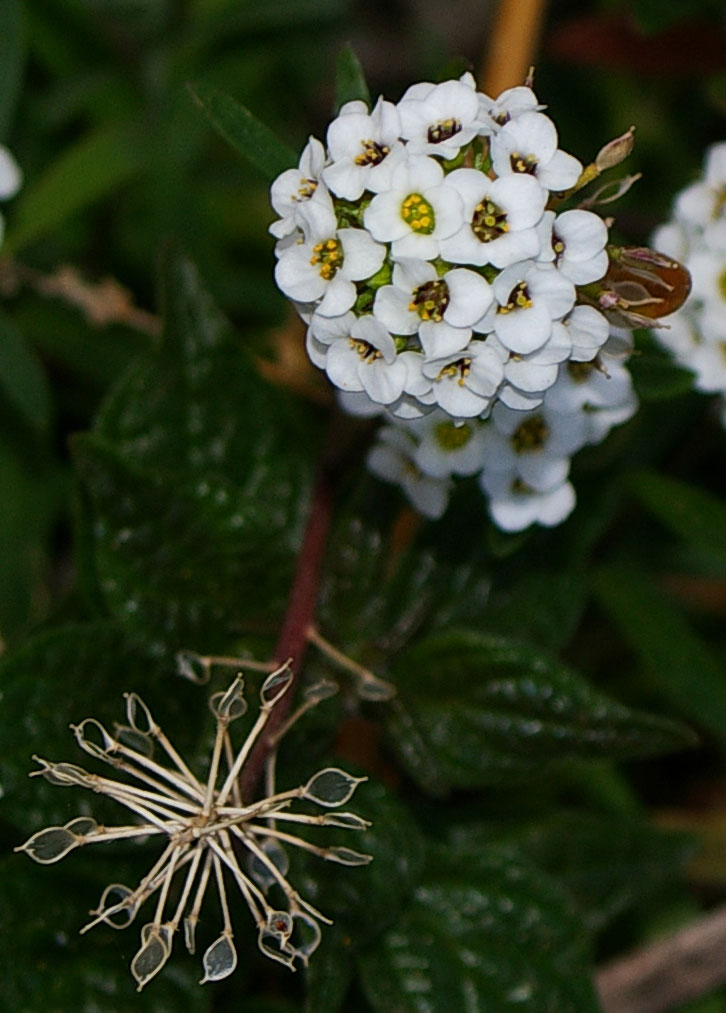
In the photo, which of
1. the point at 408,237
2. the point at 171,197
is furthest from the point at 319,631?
the point at 171,197

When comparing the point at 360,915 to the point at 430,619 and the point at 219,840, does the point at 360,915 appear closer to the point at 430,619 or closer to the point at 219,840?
the point at 219,840

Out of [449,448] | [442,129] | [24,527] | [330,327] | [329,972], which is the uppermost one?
[442,129]

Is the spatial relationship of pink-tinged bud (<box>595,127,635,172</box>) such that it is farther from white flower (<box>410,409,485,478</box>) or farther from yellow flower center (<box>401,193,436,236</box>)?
white flower (<box>410,409,485,478</box>)

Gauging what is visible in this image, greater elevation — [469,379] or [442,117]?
[442,117]

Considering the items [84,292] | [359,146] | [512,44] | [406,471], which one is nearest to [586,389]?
[406,471]

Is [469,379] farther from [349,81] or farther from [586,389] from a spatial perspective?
[349,81]

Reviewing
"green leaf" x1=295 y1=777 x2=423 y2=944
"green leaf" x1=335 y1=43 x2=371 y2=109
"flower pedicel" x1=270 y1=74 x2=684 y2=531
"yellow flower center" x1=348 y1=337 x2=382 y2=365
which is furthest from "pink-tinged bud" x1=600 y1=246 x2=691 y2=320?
"green leaf" x1=295 y1=777 x2=423 y2=944
